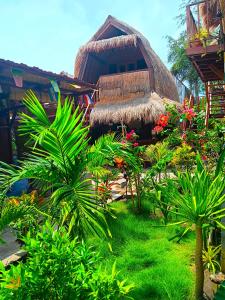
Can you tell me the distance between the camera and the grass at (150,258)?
300 centimetres

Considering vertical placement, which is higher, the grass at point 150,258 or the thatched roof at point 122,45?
the thatched roof at point 122,45

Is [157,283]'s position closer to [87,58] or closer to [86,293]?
[86,293]

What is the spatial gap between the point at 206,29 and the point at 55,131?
561cm

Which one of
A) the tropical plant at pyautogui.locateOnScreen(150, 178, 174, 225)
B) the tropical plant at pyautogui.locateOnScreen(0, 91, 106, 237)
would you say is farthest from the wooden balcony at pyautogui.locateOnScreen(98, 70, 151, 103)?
the tropical plant at pyautogui.locateOnScreen(0, 91, 106, 237)

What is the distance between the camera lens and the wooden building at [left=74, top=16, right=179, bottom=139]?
1248 centimetres

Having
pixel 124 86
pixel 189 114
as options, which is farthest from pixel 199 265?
pixel 124 86

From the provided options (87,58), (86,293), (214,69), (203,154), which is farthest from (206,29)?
(87,58)

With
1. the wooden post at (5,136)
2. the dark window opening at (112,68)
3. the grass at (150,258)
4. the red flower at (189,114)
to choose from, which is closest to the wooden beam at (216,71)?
the red flower at (189,114)

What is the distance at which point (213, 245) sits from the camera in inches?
141

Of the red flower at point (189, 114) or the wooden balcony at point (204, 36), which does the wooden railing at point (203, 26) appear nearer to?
the wooden balcony at point (204, 36)

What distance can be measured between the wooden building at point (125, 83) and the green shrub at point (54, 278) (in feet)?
34.6

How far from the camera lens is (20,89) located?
6785 mm

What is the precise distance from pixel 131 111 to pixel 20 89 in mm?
6465

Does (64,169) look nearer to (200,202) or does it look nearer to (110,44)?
(200,202)
